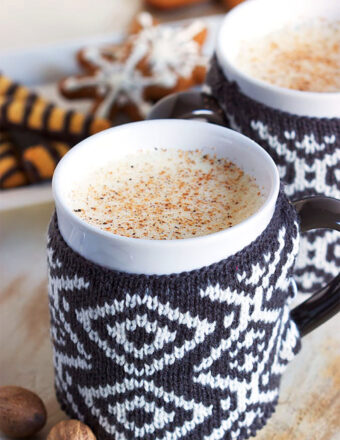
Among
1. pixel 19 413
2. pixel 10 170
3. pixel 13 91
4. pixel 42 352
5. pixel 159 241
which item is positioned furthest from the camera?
pixel 13 91

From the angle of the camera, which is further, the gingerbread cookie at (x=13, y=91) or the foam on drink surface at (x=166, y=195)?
the gingerbread cookie at (x=13, y=91)

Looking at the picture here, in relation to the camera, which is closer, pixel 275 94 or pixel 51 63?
pixel 275 94

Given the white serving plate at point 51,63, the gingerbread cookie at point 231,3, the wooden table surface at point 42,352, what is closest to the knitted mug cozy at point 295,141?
the wooden table surface at point 42,352

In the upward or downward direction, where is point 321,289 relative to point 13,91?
upward

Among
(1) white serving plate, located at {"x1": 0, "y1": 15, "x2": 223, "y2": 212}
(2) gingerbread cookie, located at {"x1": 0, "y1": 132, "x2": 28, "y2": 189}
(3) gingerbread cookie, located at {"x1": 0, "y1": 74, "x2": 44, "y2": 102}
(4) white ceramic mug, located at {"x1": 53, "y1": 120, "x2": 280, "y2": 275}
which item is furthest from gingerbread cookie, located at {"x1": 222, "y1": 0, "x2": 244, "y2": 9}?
(4) white ceramic mug, located at {"x1": 53, "y1": 120, "x2": 280, "y2": 275}

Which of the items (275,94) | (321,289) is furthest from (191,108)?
(321,289)

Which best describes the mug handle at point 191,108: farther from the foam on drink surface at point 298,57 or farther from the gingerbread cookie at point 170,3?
the gingerbread cookie at point 170,3

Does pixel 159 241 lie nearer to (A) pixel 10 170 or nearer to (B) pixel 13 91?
(A) pixel 10 170

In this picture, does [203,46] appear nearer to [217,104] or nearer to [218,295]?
[217,104]

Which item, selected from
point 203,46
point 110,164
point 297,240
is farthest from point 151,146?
point 203,46
